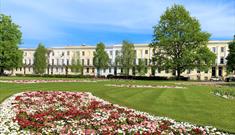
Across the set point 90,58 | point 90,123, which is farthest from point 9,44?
point 90,58

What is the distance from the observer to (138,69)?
107 meters

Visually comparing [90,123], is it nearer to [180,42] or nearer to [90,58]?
[180,42]

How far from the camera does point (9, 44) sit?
2773 inches

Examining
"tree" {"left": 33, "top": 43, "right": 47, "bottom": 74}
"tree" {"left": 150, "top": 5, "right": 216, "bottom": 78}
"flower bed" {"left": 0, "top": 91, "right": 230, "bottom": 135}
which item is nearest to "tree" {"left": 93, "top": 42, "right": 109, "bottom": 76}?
"tree" {"left": 33, "top": 43, "right": 47, "bottom": 74}

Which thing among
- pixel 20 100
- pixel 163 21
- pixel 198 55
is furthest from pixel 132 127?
pixel 163 21

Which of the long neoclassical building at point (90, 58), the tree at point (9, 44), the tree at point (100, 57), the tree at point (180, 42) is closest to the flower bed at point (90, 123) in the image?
the tree at point (180, 42)

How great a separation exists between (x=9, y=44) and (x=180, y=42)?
33.9 m

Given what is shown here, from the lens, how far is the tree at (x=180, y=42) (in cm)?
6456

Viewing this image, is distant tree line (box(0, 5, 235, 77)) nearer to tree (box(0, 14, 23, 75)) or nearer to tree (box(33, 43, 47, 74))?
tree (box(0, 14, 23, 75))

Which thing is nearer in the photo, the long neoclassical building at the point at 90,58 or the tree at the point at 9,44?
the tree at the point at 9,44

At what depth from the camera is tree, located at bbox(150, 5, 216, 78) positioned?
64.6 metres

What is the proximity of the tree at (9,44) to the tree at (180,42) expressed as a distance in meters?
28.1

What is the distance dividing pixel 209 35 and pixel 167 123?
189ft

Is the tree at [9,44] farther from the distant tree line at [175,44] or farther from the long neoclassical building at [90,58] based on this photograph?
the long neoclassical building at [90,58]
